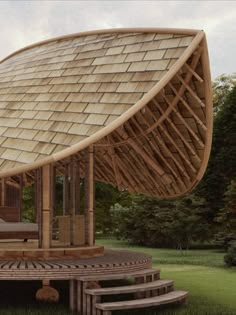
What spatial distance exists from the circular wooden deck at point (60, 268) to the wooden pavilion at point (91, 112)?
0.60 meters

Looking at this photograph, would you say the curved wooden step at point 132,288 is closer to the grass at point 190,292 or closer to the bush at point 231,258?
the grass at point 190,292

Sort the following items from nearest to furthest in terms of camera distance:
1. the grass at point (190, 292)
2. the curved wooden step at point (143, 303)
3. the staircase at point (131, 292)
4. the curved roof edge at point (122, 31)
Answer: the curved wooden step at point (143, 303), the staircase at point (131, 292), the grass at point (190, 292), the curved roof edge at point (122, 31)

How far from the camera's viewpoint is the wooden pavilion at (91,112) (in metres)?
11.1

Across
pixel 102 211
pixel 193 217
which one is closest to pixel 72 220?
pixel 193 217

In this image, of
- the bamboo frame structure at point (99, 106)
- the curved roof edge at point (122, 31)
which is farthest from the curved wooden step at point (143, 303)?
the curved roof edge at point (122, 31)

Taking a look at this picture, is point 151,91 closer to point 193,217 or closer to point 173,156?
point 173,156

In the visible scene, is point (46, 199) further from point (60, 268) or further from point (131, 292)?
point (131, 292)

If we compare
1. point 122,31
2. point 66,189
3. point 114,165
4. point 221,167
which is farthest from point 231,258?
point 221,167

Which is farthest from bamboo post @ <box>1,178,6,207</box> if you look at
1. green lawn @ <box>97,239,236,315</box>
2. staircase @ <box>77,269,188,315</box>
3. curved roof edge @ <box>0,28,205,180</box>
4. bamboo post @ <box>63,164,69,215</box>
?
curved roof edge @ <box>0,28,205,180</box>

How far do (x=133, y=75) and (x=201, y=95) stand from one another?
6.02 ft

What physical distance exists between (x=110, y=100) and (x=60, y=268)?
3.41 metres

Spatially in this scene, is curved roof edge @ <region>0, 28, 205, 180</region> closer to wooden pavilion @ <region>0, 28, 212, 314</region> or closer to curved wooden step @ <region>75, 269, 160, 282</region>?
wooden pavilion @ <region>0, 28, 212, 314</region>

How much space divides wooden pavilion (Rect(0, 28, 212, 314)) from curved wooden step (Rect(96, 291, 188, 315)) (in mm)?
2247

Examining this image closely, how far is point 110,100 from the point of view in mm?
11531
